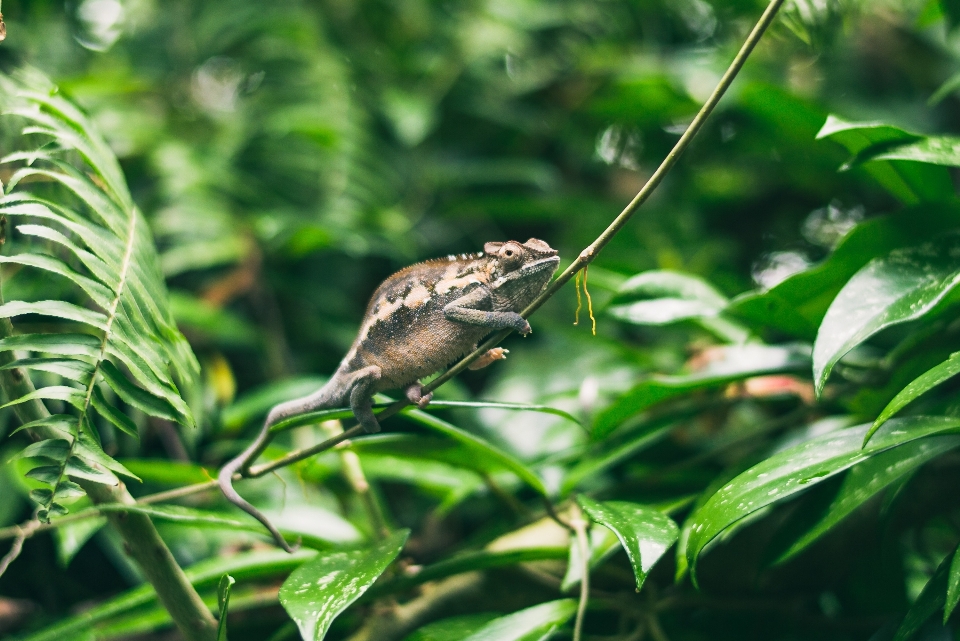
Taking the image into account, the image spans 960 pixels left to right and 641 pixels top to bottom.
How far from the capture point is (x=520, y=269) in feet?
4.68

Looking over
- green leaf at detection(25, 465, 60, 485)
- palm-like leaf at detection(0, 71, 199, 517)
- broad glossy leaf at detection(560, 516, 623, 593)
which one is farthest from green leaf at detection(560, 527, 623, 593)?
green leaf at detection(25, 465, 60, 485)

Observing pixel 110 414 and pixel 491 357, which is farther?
pixel 491 357

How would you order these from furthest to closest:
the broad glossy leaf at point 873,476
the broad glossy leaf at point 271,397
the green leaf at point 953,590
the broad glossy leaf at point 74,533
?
the broad glossy leaf at point 271,397
the broad glossy leaf at point 74,533
the broad glossy leaf at point 873,476
the green leaf at point 953,590

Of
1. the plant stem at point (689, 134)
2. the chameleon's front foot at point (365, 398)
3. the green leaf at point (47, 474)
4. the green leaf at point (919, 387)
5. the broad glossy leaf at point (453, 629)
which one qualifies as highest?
the plant stem at point (689, 134)

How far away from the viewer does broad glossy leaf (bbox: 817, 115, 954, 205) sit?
1180 millimetres

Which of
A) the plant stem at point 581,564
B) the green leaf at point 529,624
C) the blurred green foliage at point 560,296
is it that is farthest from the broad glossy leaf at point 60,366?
the plant stem at point 581,564

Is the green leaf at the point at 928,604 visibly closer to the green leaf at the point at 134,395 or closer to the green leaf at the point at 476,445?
the green leaf at the point at 476,445

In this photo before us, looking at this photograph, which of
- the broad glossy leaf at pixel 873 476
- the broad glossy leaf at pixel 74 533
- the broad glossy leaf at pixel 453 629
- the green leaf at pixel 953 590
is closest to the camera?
the green leaf at pixel 953 590

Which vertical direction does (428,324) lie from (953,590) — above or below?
above

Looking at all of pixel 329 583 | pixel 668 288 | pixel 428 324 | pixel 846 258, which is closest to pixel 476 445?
pixel 428 324

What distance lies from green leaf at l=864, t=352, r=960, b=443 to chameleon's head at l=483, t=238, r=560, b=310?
2.15ft

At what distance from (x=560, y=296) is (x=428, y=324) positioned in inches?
56.8

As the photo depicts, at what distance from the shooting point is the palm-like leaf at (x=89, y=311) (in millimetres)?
1002

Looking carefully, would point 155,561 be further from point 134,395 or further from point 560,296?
point 560,296
